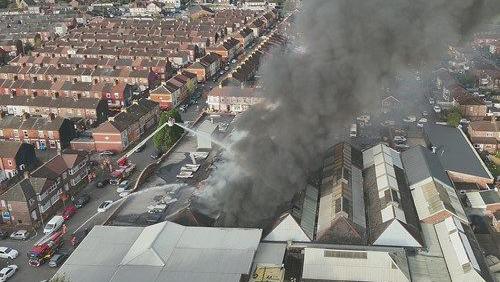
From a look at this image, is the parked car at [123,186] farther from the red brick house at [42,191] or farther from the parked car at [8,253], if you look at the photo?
the parked car at [8,253]

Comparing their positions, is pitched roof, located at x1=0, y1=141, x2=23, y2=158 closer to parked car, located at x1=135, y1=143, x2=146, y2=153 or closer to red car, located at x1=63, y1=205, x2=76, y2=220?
red car, located at x1=63, y1=205, x2=76, y2=220

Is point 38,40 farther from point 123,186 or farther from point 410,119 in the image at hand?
point 410,119

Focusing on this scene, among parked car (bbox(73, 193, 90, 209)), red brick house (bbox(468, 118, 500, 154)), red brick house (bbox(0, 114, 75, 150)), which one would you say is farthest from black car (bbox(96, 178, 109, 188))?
red brick house (bbox(468, 118, 500, 154))

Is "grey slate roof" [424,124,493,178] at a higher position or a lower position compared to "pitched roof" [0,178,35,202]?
higher

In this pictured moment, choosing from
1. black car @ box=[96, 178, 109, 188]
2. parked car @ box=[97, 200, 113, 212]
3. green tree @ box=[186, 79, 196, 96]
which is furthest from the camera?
green tree @ box=[186, 79, 196, 96]

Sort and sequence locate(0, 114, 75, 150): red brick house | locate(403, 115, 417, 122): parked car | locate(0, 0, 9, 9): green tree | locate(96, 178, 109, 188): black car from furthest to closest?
locate(0, 0, 9, 9): green tree → locate(403, 115, 417, 122): parked car → locate(0, 114, 75, 150): red brick house → locate(96, 178, 109, 188): black car

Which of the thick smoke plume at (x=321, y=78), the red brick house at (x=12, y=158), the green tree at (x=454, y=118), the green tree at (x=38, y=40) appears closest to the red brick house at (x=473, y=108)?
the green tree at (x=454, y=118)

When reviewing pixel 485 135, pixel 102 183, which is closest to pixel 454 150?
pixel 485 135

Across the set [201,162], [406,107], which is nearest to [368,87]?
[201,162]
